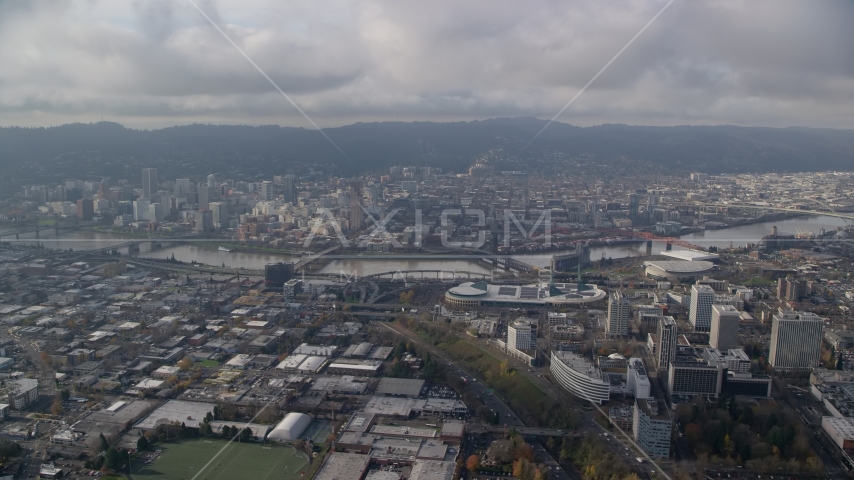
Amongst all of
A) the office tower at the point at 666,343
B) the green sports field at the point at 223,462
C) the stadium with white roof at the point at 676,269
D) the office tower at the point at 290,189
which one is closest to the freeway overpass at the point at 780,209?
the stadium with white roof at the point at 676,269

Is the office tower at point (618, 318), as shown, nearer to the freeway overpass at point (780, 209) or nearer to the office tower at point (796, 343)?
the office tower at point (796, 343)

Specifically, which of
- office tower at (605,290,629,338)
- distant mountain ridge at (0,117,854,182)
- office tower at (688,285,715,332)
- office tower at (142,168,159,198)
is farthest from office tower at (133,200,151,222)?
office tower at (688,285,715,332)

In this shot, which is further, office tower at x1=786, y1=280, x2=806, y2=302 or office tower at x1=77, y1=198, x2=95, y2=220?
office tower at x1=77, y1=198, x2=95, y2=220

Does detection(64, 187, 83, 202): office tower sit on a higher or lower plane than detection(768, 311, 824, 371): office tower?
higher

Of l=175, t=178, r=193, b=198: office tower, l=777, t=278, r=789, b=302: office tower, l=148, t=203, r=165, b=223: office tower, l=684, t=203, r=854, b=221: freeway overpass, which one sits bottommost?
l=777, t=278, r=789, b=302: office tower

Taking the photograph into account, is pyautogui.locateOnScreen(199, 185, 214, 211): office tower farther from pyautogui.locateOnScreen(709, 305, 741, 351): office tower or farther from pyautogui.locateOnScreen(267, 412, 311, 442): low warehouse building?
pyautogui.locateOnScreen(709, 305, 741, 351): office tower

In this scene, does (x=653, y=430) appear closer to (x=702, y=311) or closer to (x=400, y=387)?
(x=400, y=387)
